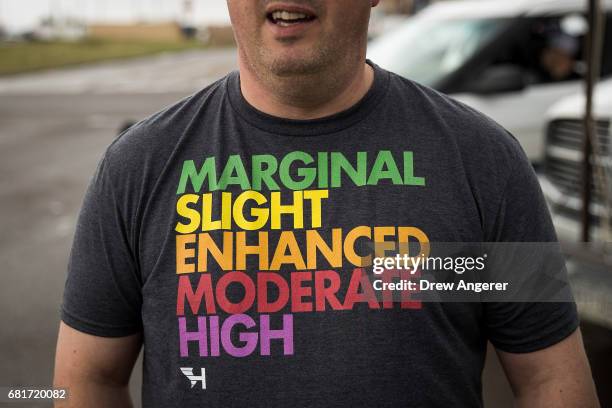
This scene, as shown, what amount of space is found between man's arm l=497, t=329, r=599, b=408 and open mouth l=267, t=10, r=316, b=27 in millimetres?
813

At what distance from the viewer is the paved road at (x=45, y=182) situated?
4.53 metres

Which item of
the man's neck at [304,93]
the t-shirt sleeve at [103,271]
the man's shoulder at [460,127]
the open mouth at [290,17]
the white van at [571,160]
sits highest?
→ the open mouth at [290,17]

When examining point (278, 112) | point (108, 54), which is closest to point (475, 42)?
point (278, 112)

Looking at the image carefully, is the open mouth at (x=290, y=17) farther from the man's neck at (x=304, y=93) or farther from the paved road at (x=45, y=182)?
the paved road at (x=45, y=182)

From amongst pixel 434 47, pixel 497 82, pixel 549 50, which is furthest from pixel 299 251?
pixel 549 50

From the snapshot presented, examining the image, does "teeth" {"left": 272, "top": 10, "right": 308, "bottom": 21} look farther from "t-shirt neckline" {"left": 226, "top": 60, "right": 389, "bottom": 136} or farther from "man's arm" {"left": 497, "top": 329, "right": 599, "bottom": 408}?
"man's arm" {"left": 497, "top": 329, "right": 599, "bottom": 408}

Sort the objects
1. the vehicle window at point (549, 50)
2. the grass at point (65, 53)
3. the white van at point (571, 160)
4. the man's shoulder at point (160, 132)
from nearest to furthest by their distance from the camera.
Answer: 1. the man's shoulder at point (160, 132)
2. the white van at point (571, 160)
3. the vehicle window at point (549, 50)
4. the grass at point (65, 53)

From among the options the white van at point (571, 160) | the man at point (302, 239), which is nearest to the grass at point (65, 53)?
the white van at point (571, 160)

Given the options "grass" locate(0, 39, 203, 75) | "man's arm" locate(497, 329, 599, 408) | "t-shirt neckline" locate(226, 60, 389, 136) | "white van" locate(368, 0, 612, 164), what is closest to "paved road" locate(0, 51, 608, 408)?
"man's arm" locate(497, 329, 599, 408)

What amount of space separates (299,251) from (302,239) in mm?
25

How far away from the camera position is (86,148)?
11.3 meters

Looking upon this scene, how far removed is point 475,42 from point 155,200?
5.02 metres

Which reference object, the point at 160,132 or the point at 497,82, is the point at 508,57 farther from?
the point at 160,132

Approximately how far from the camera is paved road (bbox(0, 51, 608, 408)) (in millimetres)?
4531
